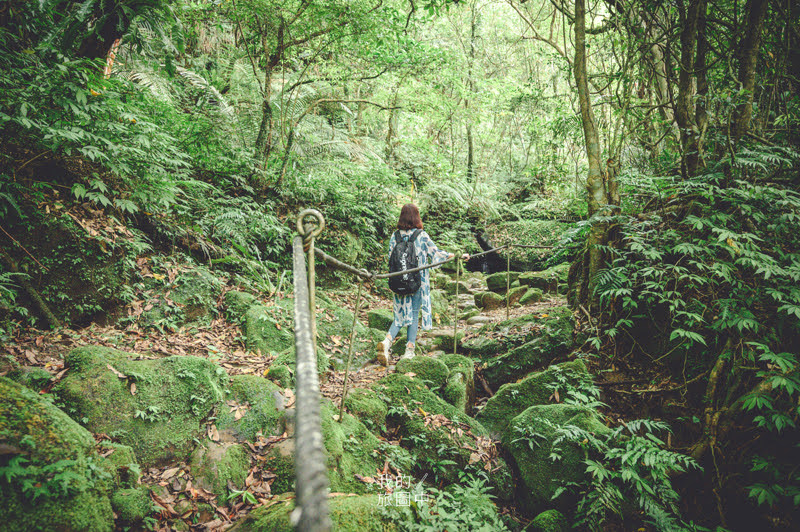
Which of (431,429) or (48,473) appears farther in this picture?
(431,429)

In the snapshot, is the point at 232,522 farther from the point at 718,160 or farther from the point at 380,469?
the point at 718,160

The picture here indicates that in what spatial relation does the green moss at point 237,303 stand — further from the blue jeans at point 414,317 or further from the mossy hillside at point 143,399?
the blue jeans at point 414,317

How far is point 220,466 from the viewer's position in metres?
2.53

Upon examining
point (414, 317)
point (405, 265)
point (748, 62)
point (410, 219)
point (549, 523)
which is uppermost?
point (748, 62)

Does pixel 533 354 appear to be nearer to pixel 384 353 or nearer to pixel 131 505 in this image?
pixel 384 353

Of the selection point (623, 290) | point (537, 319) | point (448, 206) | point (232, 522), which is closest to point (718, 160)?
point (623, 290)

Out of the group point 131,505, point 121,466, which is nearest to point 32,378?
point 121,466

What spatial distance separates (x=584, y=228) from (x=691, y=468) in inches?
118

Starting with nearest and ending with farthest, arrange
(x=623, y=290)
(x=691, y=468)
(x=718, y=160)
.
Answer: (x=691, y=468) → (x=623, y=290) → (x=718, y=160)

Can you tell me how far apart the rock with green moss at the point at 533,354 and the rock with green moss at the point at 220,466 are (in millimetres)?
3650

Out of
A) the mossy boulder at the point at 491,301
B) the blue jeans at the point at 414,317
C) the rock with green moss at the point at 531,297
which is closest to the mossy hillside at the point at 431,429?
the blue jeans at the point at 414,317

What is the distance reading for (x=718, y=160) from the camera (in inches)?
177

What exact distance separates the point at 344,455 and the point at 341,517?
804mm

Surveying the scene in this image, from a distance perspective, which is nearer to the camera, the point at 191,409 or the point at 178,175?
the point at 191,409
